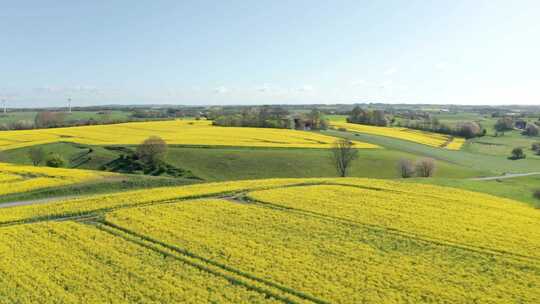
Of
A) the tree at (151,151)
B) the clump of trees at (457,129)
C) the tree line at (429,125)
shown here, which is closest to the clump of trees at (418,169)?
the tree at (151,151)

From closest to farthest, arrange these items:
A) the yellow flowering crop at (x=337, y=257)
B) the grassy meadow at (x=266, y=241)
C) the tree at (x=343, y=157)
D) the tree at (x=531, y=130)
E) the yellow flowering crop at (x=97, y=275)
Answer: the yellow flowering crop at (x=97, y=275) < the grassy meadow at (x=266, y=241) < the yellow flowering crop at (x=337, y=257) < the tree at (x=343, y=157) < the tree at (x=531, y=130)

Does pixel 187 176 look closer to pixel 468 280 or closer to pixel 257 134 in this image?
pixel 257 134

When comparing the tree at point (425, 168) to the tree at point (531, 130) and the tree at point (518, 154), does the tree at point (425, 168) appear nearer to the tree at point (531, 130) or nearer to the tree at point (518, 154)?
the tree at point (518, 154)

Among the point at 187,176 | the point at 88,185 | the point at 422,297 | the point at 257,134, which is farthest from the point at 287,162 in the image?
the point at 422,297

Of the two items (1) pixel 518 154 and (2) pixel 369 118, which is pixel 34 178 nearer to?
(1) pixel 518 154

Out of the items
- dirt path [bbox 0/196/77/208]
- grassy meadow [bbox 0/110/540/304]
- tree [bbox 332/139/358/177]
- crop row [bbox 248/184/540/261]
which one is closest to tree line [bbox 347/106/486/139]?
tree [bbox 332/139/358/177]
